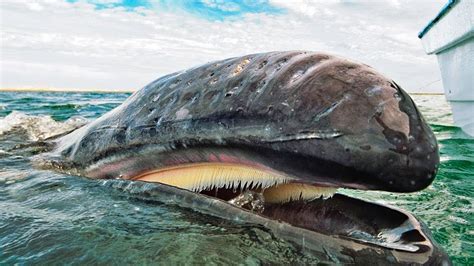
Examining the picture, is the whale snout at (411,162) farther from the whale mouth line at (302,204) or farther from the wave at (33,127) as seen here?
the wave at (33,127)

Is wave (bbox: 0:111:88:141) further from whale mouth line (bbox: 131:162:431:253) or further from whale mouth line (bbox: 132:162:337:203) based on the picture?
whale mouth line (bbox: 131:162:431:253)

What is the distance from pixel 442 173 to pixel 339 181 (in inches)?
132

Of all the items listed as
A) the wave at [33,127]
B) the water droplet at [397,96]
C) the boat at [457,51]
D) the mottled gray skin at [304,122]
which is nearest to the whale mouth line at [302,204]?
the mottled gray skin at [304,122]

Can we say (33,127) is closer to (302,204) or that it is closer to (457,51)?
(302,204)

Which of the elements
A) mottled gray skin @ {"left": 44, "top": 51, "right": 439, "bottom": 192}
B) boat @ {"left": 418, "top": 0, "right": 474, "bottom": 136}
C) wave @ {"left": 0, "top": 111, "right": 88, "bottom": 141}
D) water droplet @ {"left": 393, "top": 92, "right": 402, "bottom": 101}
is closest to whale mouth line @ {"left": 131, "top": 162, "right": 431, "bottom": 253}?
mottled gray skin @ {"left": 44, "top": 51, "right": 439, "bottom": 192}

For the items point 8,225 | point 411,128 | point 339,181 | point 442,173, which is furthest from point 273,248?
point 442,173

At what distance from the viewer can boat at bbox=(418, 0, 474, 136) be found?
6219 millimetres

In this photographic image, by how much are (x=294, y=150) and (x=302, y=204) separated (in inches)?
14.2

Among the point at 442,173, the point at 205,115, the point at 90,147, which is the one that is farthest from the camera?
the point at 442,173

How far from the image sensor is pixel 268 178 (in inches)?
73.0

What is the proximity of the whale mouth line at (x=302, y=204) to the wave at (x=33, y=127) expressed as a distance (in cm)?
330

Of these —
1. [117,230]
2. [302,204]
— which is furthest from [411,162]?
[117,230]

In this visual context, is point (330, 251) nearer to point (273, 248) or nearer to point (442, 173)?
point (273, 248)

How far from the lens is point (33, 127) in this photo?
20.4ft
